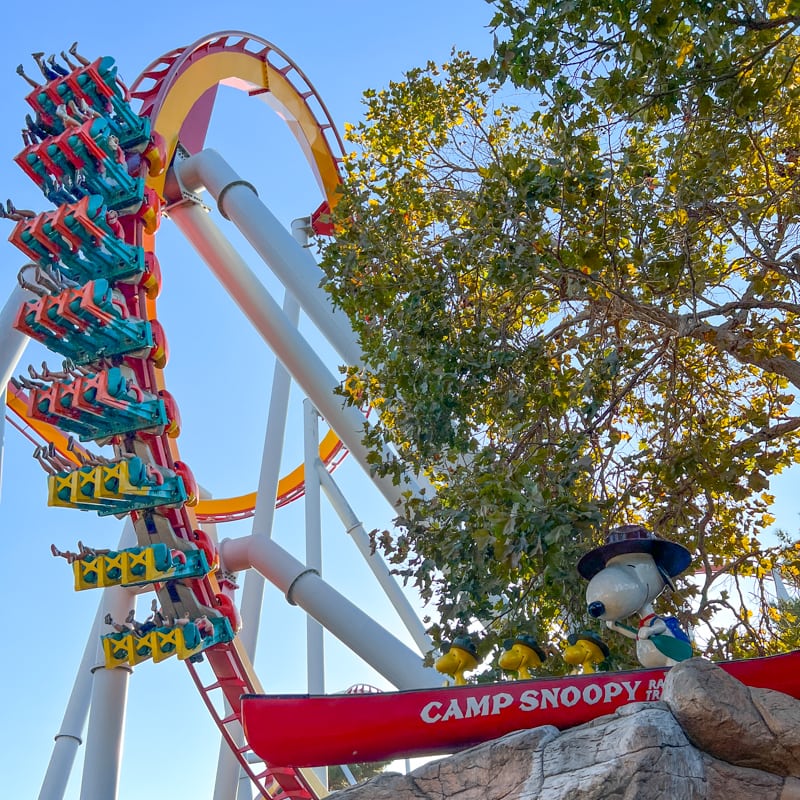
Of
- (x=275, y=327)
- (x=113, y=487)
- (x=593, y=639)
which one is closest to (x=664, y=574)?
(x=593, y=639)

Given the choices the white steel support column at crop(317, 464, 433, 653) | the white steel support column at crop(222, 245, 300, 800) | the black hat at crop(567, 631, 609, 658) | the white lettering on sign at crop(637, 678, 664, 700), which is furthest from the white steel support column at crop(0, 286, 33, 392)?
the white lettering on sign at crop(637, 678, 664, 700)

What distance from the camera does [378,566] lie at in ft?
48.8

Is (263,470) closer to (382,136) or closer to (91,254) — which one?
(91,254)

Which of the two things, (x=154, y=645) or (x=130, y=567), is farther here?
(x=154, y=645)

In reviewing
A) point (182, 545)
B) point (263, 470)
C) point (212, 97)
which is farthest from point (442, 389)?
point (212, 97)

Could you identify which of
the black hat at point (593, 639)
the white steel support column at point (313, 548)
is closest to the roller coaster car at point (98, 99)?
the white steel support column at point (313, 548)

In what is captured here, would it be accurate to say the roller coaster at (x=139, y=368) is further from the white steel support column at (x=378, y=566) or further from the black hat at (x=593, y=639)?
the black hat at (x=593, y=639)

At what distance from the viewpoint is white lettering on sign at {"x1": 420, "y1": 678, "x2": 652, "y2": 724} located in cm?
456

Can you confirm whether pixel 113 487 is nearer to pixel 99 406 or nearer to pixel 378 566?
pixel 99 406

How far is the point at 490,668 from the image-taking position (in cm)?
634

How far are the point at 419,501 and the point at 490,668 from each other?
150cm

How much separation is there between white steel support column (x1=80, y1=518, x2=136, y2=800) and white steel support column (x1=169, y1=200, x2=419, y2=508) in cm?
340

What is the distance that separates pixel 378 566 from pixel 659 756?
11235 mm

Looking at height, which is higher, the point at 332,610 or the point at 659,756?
the point at 332,610
